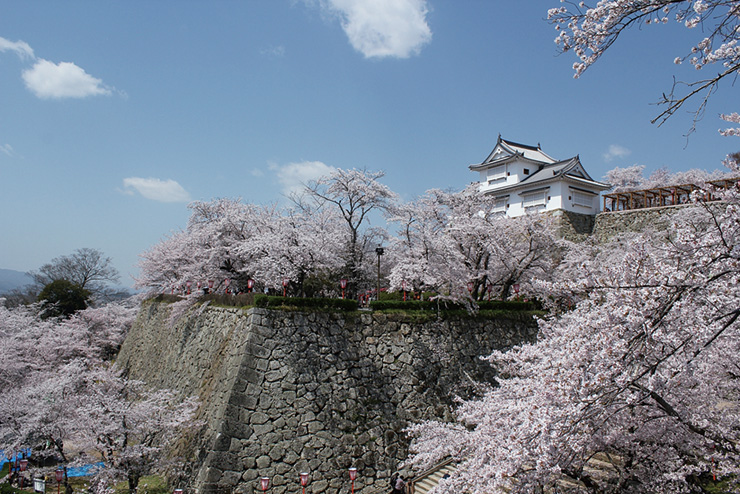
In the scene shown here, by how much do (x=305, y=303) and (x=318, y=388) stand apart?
244 cm

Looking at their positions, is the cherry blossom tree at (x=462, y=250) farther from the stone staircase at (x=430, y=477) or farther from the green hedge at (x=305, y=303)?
the stone staircase at (x=430, y=477)

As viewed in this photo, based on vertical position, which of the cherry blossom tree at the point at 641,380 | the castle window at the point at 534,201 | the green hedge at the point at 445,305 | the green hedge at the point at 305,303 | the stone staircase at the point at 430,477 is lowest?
the stone staircase at the point at 430,477

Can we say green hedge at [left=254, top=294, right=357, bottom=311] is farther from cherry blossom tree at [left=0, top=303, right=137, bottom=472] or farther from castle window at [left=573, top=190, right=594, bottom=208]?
castle window at [left=573, top=190, right=594, bottom=208]

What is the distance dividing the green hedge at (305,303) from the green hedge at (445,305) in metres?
0.98

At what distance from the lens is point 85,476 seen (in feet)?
54.2

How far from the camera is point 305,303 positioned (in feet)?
43.1

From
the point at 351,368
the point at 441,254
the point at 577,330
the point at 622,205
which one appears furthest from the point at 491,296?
the point at 577,330

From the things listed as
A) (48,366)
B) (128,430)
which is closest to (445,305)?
(128,430)

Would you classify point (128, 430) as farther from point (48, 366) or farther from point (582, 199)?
point (582, 199)

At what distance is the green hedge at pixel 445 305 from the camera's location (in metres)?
14.5

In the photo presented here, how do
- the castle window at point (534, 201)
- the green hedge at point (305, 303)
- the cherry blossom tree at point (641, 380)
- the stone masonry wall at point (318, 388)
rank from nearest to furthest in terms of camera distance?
1. the cherry blossom tree at point (641, 380)
2. the stone masonry wall at point (318, 388)
3. the green hedge at point (305, 303)
4. the castle window at point (534, 201)

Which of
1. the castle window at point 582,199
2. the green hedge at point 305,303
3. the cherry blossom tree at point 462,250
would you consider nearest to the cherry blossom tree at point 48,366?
the green hedge at point 305,303

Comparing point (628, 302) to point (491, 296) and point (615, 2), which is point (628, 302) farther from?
point (491, 296)

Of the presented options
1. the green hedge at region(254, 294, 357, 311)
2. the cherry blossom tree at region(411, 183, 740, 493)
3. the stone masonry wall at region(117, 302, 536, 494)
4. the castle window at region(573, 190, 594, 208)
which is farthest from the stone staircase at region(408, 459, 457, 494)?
the castle window at region(573, 190, 594, 208)
